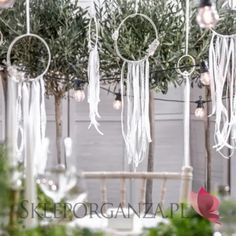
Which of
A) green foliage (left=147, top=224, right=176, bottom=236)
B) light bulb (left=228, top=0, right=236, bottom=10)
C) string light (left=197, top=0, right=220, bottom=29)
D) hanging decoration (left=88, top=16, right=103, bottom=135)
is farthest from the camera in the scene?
light bulb (left=228, top=0, right=236, bottom=10)

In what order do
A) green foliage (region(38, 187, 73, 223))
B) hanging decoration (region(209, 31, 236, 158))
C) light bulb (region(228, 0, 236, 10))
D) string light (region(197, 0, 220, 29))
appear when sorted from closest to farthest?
1. green foliage (region(38, 187, 73, 223))
2. string light (region(197, 0, 220, 29))
3. hanging decoration (region(209, 31, 236, 158))
4. light bulb (region(228, 0, 236, 10))

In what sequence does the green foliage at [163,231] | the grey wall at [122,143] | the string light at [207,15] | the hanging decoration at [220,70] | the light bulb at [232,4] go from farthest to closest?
the grey wall at [122,143] → the light bulb at [232,4] → the hanging decoration at [220,70] → the string light at [207,15] → the green foliage at [163,231]

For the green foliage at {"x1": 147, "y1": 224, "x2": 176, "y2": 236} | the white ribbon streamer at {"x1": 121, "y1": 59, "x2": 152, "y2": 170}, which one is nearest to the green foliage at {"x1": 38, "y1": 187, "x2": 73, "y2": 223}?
the green foliage at {"x1": 147, "y1": 224, "x2": 176, "y2": 236}

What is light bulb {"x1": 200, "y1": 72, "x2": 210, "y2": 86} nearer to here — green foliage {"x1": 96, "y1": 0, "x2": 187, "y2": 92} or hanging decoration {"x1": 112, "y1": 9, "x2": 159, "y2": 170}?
green foliage {"x1": 96, "y1": 0, "x2": 187, "y2": 92}

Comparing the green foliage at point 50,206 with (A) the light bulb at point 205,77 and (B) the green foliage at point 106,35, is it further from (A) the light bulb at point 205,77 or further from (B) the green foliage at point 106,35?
(A) the light bulb at point 205,77

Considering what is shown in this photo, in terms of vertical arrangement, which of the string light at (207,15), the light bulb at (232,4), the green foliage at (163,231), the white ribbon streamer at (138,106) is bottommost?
the green foliage at (163,231)

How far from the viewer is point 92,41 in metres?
2.86

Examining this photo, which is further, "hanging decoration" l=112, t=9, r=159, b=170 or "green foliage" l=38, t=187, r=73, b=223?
"hanging decoration" l=112, t=9, r=159, b=170

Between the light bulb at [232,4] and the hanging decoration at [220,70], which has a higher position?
the light bulb at [232,4]

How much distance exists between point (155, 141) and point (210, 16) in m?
2.46

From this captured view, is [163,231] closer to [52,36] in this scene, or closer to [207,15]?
[207,15]

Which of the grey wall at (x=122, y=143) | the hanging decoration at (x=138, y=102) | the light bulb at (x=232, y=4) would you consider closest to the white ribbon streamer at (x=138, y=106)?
the hanging decoration at (x=138, y=102)

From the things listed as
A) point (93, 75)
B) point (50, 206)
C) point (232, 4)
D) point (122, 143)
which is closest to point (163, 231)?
point (50, 206)

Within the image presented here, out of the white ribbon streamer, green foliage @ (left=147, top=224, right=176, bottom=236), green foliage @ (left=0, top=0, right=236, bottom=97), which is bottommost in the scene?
green foliage @ (left=147, top=224, right=176, bottom=236)
